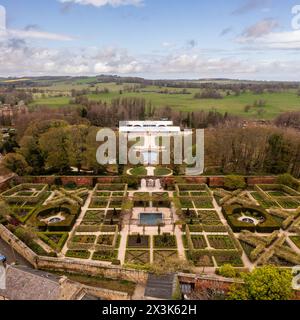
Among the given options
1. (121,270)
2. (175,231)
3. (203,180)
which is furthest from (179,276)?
(203,180)

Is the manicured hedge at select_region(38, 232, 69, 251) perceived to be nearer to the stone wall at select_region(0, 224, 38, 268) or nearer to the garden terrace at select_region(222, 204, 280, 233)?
the stone wall at select_region(0, 224, 38, 268)

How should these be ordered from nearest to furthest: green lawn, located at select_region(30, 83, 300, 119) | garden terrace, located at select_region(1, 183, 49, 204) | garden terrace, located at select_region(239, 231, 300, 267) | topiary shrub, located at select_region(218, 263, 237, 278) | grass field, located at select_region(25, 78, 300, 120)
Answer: topiary shrub, located at select_region(218, 263, 237, 278)
garden terrace, located at select_region(239, 231, 300, 267)
garden terrace, located at select_region(1, 183, 49, 204)
grass field, located at select_region(25, 78, 300, 120)
green lawn, located at select_region(30, 83, 300, 119)

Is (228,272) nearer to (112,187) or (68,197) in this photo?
(112,187)

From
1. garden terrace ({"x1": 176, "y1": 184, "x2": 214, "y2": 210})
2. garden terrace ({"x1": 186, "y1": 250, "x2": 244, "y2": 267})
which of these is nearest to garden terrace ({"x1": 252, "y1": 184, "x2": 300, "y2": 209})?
garden terrace ({"x1": 176, "y1": 184, "x2": 214, "y2": 210})

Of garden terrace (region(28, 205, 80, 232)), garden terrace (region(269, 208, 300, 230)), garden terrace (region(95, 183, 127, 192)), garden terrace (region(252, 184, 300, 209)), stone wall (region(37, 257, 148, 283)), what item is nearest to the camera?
stone wall (region(37, 257, 148, 283))

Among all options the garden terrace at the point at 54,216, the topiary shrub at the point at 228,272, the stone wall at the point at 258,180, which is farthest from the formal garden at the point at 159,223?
the topiary shrub at the point at 228,272

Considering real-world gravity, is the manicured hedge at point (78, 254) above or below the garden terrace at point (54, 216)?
below

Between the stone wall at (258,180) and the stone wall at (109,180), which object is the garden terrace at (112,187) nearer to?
the stone wall at (109,180)
